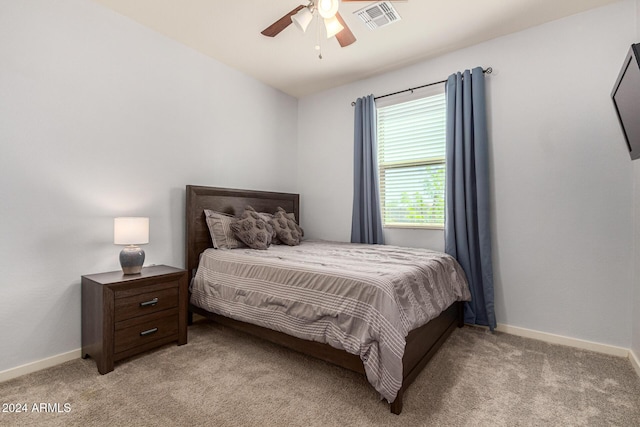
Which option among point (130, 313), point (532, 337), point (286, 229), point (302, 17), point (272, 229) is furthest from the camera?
point (286, 229)

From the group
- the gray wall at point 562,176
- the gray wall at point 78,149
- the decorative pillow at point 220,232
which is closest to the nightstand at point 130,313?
the gray wall at point 78,149

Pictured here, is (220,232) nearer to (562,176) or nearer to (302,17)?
(302,17)

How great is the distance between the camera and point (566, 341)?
98.7 inches

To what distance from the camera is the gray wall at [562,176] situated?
235 centimetres

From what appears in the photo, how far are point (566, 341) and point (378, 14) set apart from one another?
122 inches

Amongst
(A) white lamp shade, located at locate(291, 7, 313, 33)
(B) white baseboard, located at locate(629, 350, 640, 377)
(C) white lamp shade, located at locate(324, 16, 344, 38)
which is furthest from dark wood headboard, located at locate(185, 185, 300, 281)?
(B) white baseboard, located at locate(629, 350, 640, 377)

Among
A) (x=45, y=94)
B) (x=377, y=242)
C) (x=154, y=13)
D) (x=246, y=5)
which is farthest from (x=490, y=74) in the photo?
(x=45, y=94)

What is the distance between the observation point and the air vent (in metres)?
2.38

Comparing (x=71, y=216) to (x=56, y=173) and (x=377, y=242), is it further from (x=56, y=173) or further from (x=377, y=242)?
(x=377, y=242)

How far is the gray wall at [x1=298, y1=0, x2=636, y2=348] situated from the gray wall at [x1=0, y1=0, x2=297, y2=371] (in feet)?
9.06

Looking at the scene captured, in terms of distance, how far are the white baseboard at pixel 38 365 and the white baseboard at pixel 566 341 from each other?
3.52 m

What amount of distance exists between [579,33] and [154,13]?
3518 mm

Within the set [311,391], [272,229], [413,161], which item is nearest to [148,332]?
[311,391]

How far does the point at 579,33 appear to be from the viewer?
2.50m
